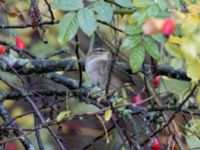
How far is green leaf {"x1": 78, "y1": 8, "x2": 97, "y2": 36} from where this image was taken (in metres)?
2.46

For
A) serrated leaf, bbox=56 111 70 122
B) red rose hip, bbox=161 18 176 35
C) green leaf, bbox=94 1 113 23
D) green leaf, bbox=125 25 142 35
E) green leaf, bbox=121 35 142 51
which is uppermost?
red rose hip, bbox=161 18 176 35

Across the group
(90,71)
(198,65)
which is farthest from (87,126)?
(198,65)

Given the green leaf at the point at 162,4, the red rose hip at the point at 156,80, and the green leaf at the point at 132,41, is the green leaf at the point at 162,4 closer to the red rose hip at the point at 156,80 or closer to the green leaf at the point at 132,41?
the green leaf at the point at 132,41

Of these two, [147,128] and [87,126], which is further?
[87,126]

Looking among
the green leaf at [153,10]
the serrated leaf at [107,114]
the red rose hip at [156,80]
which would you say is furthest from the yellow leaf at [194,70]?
the red rose hip at [156,80]

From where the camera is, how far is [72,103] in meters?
4.27

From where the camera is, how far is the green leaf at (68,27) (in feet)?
8.20

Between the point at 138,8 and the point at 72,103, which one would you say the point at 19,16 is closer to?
the point at 72,103

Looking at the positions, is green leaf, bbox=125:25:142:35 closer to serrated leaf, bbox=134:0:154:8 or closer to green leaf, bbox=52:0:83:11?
serrated leaf, bbox=134:0:154:8

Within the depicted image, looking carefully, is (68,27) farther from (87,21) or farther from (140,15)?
(140,15)

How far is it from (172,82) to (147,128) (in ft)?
3.53

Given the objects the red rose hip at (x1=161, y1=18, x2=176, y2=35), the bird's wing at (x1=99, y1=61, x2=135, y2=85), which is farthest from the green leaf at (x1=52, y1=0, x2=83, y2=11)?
the bird's wing at (x1=99, y1=61, x2=135, y2=85)

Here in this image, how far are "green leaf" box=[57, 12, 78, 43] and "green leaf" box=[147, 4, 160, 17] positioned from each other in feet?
0.97

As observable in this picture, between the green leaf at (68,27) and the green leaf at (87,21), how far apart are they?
0.03m
